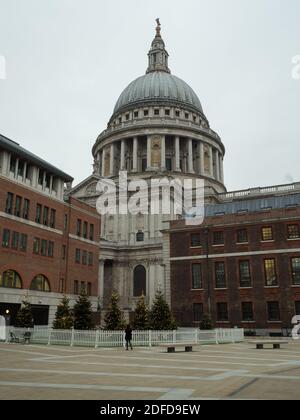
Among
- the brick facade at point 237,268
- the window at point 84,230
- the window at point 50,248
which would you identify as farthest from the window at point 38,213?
the brick facade at point 237,268

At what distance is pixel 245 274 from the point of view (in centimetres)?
4428

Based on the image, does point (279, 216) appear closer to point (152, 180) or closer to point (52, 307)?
point (52, 307)

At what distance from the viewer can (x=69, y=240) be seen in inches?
1857

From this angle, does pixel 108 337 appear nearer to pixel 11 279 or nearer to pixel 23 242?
pixel 11 279

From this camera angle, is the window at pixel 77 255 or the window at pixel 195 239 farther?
the window at pixel 77 255

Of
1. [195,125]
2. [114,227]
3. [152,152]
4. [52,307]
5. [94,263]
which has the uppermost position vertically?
[195,125]

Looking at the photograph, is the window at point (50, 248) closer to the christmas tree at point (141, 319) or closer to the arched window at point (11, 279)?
the arched window at point (11, 279)

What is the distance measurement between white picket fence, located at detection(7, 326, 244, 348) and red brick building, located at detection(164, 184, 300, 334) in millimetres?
9948

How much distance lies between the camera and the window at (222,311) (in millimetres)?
44344

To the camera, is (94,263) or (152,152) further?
(152,152)

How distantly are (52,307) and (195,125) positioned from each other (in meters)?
66.0

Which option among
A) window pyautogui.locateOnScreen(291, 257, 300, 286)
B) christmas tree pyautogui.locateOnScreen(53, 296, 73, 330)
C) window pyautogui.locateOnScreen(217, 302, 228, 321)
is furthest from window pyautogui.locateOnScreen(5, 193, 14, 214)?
window pyautogui.locateOnScreen(291, 257, 300, 286)

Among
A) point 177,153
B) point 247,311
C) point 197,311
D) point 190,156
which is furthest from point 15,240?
point 190,156
